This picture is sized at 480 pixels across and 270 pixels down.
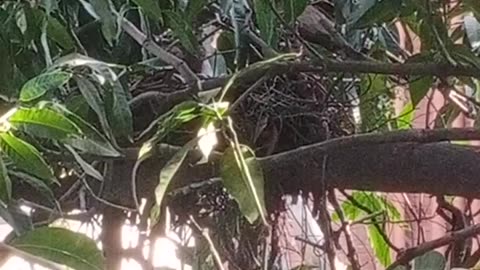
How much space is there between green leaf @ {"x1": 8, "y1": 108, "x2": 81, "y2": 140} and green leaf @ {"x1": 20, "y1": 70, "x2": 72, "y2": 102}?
0.05ft

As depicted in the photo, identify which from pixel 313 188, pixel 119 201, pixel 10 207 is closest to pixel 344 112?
pixel 313 188

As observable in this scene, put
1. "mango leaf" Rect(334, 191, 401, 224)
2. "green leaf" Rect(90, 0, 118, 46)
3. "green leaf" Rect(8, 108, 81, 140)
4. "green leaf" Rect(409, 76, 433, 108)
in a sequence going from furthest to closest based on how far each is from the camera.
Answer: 1. "mango leaf" Rect(334, 191, 401, 224)
2. "green leaf" Rect(409, 76, 433, 108)
3. "green leaf" Rect(90, 0, 118, 46)
4. "green leaf" Rect(8, 108, 81, 140)

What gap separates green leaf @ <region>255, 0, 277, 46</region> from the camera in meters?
0.59

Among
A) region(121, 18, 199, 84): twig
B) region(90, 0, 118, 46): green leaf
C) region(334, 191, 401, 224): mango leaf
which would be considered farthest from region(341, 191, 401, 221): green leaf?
region(90, 0, 118, 46): green leaf

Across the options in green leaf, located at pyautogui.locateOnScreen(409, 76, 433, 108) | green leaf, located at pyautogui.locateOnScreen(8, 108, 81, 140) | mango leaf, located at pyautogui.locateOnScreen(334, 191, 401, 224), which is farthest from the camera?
mango leaf, located at pyautogui.locateOnScreen(334, 191, 401, 224)

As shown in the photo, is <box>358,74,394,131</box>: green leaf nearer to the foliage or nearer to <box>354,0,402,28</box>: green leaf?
the foliage

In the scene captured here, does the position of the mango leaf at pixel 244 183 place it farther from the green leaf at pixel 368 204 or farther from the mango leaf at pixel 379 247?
the mango leaf at pixel 379 247

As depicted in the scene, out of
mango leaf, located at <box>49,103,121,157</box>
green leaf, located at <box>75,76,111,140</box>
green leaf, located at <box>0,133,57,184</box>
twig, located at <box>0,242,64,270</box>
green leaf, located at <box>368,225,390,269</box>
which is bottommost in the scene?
twig, located at <box>0,242,64,270</box>

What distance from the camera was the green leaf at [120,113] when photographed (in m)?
0.58

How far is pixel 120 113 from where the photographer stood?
0.58m

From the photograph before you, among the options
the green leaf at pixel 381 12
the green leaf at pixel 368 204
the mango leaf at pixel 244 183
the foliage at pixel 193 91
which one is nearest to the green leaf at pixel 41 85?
the foliage at pixel 193 91

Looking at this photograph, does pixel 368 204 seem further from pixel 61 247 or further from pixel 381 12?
pixel 61 247

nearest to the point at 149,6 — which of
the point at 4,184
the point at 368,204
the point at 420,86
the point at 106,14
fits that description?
the point at 106,14

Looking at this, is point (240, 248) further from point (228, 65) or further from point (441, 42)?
point (441, 42)
